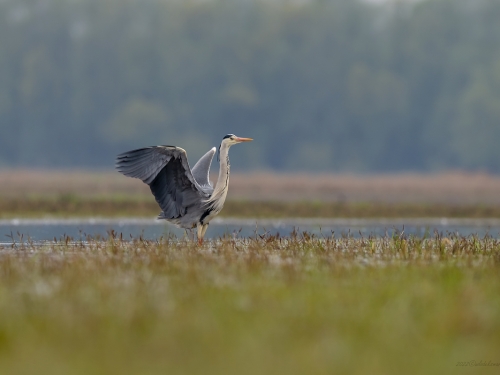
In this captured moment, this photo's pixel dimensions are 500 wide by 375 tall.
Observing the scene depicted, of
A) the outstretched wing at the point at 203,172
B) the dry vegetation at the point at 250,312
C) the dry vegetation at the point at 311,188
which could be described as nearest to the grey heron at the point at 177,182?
the outstretched wing at the point at 203,172

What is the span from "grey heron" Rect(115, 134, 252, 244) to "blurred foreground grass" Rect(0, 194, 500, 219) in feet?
43.6

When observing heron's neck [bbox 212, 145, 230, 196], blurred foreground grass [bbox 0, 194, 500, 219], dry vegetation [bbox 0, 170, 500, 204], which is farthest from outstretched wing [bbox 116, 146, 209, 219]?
dry vegetation [bbox 0, 170, 500, 204]

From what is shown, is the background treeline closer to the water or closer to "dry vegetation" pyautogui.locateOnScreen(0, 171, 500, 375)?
the water

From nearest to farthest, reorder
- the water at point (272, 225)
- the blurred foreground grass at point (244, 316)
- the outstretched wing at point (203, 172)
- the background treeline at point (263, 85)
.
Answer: the blurred foreground grass at point (244, 316), the outstretched wing at point (203, 172), the water at point (272, 225), the background treeline at point (263, 85)

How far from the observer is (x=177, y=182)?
13.1m

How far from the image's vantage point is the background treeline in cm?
6975

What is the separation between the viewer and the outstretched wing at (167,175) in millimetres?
12508

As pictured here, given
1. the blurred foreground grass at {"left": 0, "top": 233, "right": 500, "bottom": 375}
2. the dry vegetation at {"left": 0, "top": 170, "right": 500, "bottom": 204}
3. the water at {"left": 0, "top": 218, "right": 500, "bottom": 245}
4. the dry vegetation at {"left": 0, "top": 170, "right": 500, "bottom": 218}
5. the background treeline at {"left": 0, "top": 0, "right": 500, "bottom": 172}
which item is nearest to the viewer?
the blurred foreground grass at {"left": 0, "top": 233, "right": 500, "bottom": 375}

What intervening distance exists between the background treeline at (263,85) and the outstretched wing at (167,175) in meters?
54.3

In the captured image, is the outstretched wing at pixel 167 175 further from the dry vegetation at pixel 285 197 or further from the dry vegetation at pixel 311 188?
the dry vegetation at pixel 311 188

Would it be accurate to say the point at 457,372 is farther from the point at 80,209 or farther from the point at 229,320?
the point at 80,209

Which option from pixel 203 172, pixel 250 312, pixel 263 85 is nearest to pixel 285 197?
pixel 203 172

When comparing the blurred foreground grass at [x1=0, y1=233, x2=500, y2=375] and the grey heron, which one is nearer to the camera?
the blurred foreground grass at [x1=0, y1=233, x2=500, y2=375]

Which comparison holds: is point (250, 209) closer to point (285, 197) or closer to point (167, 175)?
point (285, 197)
